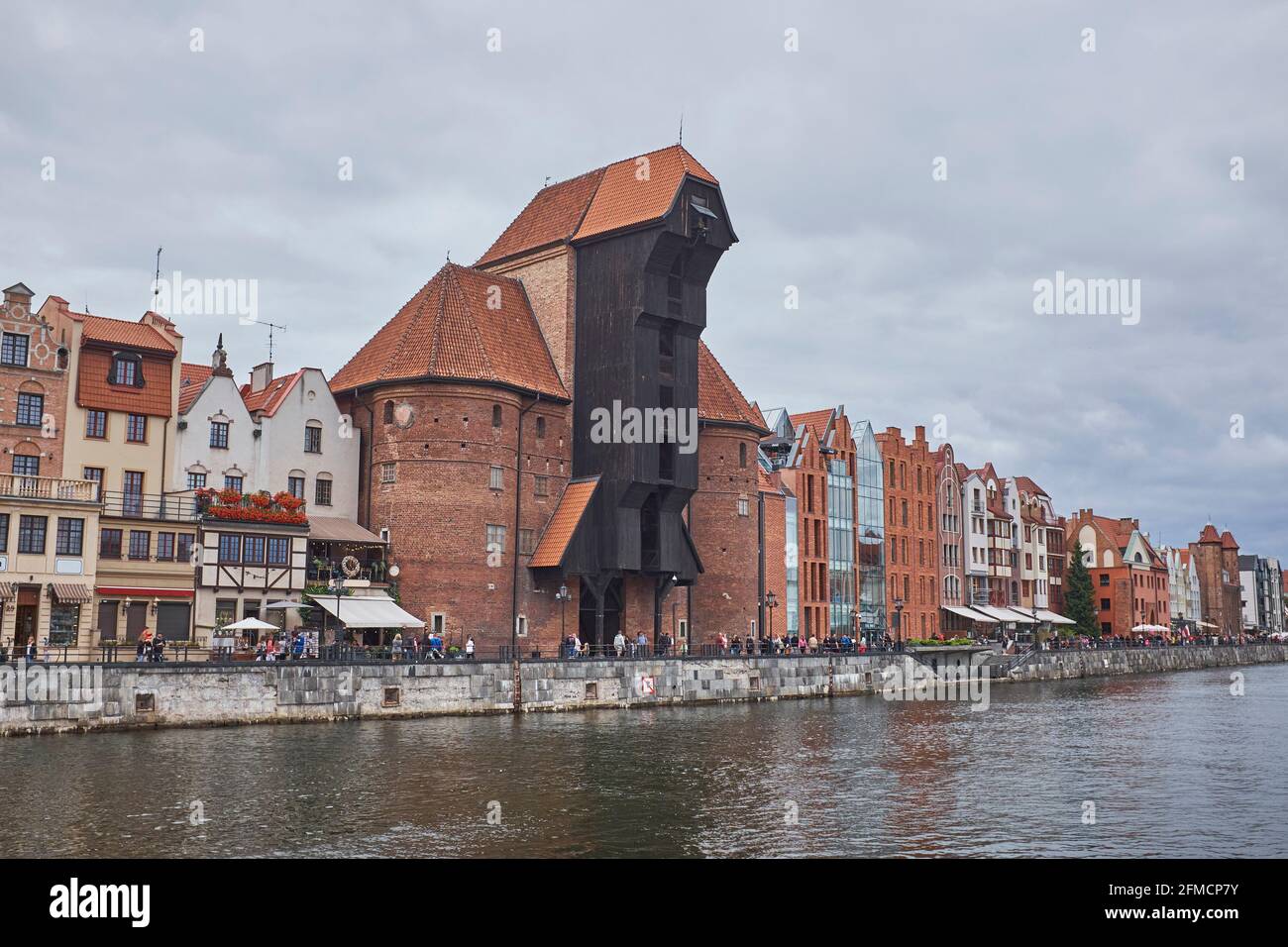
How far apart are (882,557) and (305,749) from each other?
6358 centimetres

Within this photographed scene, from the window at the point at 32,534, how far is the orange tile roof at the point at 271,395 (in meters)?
13.6

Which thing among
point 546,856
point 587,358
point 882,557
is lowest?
point 546,856

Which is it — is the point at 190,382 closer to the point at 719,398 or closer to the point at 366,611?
the point at 366,611

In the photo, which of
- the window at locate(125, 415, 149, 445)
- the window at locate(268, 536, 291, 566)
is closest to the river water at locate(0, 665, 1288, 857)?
the window at locate(268, 536, 291, 566)

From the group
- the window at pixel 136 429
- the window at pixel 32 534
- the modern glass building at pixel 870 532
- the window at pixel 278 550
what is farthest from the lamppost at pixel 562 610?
the modern glass building at pixel 870 532

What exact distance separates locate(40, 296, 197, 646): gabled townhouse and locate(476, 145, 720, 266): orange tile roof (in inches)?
833

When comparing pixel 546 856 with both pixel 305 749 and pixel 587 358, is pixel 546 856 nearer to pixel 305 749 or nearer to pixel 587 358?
pixel 305 749

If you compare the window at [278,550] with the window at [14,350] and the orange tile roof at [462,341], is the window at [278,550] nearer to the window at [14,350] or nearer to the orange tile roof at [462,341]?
the orange tile roof at [462,341]

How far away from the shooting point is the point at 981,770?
109 feet

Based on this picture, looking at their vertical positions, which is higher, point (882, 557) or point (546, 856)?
point (882, 557)

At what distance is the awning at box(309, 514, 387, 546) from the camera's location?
54875mm

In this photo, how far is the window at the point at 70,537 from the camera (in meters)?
45.4
